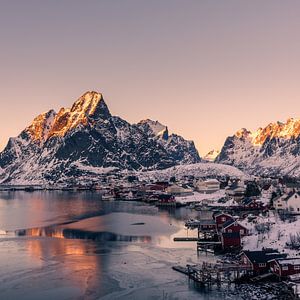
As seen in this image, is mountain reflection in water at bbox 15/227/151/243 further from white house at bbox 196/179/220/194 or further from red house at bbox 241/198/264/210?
white house at bbox 196/179/220/194

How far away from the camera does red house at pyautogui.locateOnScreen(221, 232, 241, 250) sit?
42.6 m

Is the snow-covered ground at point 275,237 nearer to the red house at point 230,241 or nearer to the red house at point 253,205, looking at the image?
the red house at point 230,241

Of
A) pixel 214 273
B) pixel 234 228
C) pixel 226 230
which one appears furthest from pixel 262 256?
pixel 234 228

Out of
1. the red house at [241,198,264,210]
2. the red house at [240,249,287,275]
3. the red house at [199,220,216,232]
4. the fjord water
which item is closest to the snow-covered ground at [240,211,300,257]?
the red house at [240,249,287,275]

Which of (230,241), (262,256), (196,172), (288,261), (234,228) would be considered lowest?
(288,261)

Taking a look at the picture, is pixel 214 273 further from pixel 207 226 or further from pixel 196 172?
pixel 196 172

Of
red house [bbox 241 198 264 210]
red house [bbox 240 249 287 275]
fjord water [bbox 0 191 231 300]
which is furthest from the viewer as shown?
red house [bbox 241 198 264 210]

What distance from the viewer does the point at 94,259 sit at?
39719mm

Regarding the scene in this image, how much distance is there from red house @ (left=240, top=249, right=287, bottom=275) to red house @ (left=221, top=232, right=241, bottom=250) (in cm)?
696

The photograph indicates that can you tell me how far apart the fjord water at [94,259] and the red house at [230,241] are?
102 inches

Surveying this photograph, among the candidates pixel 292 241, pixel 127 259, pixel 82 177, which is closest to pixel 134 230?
pixel 127 259

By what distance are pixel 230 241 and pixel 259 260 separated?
29.1 ft

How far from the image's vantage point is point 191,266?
34969 millimetres

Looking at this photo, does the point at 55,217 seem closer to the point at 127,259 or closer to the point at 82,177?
the point at 127,259
